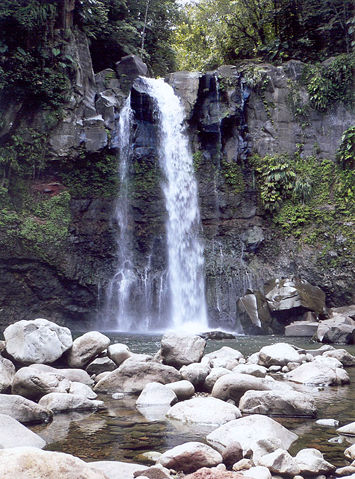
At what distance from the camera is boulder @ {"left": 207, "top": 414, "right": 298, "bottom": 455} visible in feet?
12.1

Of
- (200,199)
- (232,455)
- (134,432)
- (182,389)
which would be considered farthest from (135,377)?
(200,199)

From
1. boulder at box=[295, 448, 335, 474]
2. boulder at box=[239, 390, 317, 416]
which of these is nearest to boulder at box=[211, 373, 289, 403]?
boulder at box=[239, 390, 317, 416]

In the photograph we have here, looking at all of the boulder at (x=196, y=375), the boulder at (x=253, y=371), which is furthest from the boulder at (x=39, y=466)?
the boulder at (x=253, y=371)

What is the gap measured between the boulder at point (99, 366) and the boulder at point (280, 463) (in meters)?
3.76

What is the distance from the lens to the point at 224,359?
285 inches

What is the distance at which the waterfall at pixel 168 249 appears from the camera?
51.2 feet

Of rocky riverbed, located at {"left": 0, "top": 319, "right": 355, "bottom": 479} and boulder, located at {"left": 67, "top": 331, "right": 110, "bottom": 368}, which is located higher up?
boulder, located at {"left": 67, "top": 331, "right": 110, "bottom": 368}

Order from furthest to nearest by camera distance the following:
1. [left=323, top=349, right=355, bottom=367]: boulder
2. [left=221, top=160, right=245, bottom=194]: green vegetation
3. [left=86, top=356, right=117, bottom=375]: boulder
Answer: [left=221, top=160, right=245, bottom=194]: green vegetation
[left=323, top=349, right=355, bottom=367]: boulder
[left=86, top=356, right=117, bottom=375]: boulder

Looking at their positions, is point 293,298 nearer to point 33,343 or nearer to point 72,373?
point 72,373

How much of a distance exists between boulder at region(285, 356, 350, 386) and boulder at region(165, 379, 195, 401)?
5.55 feet

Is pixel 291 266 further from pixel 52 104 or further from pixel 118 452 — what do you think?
pixel 118 452

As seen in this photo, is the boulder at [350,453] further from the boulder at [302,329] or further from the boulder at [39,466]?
the boulder at [302,329]

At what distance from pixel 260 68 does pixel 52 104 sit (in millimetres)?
8521

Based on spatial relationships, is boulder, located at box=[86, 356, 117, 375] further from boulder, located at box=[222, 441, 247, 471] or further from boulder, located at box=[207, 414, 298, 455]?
boulder, located at box=[222, 441, 247, 471]
